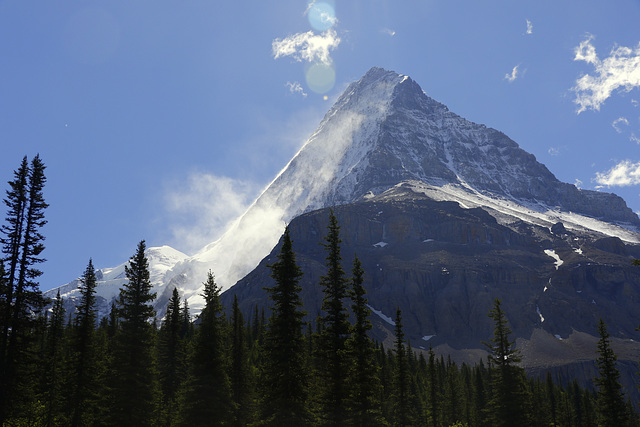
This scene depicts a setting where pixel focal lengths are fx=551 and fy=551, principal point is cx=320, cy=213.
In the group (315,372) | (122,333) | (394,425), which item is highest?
(122,333)

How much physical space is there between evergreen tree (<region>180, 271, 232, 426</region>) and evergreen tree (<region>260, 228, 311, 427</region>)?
17.5ft

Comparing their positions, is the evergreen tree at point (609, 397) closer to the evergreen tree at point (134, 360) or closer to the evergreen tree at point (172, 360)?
the evergreen tree at point (134, 360)

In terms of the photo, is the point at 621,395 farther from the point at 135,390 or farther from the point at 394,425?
the point at 135,390

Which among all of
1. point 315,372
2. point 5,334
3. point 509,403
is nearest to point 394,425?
point 509,403

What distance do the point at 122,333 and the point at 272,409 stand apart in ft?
45.1

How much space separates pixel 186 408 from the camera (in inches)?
1569

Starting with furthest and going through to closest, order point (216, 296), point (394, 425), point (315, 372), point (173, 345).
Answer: point (394, 425) → point (173, 345) → point (216, 296) → point (315, 372)

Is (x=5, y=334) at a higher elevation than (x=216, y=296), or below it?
below

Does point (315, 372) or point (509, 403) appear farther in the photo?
point (509, 403)

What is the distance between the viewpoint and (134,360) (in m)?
40.7

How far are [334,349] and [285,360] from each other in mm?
3410

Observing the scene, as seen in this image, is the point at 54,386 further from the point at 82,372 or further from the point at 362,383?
the point at 362,383

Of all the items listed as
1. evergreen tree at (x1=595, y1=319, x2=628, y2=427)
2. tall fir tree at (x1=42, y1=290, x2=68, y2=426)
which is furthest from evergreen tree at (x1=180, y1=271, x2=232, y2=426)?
evergreen tree at (x1=595, y1=319, x2=628, y2=427)

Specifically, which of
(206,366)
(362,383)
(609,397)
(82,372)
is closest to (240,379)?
(206,366)
